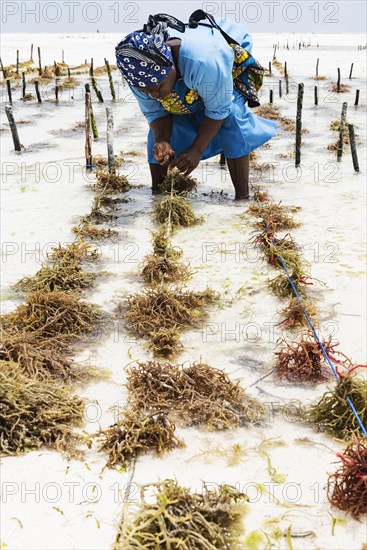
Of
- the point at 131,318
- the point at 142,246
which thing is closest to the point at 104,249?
the point at 142,246

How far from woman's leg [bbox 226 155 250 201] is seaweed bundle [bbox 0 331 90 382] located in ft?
9.66

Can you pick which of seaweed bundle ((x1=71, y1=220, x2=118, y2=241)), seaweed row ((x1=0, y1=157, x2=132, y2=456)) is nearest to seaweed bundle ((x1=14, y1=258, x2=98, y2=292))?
seaweed row ((x1=0, y1=157, x2=132, y2=456))

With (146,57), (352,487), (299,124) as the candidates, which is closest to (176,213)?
(146,57)

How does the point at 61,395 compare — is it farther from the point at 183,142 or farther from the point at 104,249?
the point at 183,142

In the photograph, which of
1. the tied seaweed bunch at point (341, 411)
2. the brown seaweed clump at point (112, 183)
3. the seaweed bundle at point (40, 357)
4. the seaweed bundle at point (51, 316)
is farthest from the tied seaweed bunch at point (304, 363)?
the brown seaweed clump at point (112, 183)

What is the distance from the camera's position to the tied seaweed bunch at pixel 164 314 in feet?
10.3

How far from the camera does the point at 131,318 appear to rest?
11.1 ft

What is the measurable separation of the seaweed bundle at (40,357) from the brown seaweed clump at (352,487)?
4.62 ft

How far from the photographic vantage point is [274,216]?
4.90m

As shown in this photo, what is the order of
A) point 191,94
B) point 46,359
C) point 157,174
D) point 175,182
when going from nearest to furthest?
point 46,359 < point 191,94 < point 175,182 < point 157,174

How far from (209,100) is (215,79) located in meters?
0.19

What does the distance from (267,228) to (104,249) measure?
142 centimetres

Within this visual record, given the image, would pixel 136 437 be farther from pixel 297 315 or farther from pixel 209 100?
pixel 209 100

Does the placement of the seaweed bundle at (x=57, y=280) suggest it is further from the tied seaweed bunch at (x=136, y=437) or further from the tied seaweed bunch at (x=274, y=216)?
the tied seaweed bunch at (x=274, y=216)
